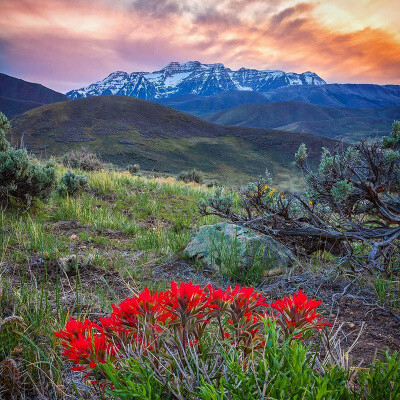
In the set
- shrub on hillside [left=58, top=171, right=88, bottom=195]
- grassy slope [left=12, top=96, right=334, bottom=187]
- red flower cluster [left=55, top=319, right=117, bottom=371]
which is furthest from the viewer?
grassy slope [left=12, top=96, right=334, bottom=187]

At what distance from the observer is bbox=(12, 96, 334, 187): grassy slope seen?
49.5m

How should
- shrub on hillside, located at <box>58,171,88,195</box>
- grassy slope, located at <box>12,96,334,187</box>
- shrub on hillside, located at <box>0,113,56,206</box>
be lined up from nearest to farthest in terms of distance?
shrub on hillside, located at <box>0,113,56,206</box> → shrub on hillside, located at <box>58,171,88,195</box> → grassy slope, located at <box>12,96,334,187</box>

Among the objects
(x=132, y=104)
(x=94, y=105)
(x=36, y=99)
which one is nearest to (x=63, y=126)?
(x=94, y=105)

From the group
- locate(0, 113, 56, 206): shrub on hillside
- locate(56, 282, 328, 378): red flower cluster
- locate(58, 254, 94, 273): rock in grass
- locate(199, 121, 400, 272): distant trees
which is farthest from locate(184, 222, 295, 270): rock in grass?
locate(0, 113, 56, 206): shrub on hillside

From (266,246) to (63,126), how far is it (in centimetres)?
6254

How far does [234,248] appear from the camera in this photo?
3.09 metres

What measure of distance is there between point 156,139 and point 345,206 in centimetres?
5898

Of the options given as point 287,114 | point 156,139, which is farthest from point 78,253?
point 287,114

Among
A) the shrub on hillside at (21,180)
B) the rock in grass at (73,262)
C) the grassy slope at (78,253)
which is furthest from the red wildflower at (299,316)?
the shrub on hillside at (21,180)

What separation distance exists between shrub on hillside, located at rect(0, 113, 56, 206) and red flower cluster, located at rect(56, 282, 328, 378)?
14.3ft

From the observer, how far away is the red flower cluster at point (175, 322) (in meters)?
0.80

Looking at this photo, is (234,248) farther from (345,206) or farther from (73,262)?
(73,262)

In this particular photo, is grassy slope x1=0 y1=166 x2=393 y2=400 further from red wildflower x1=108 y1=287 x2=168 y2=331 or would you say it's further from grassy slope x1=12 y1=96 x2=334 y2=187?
grassy slope x1=12 y1=96 x2=334 y2=187

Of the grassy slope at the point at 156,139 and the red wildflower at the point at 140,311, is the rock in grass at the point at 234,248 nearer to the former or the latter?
the red wildflower at the point at 140,311
